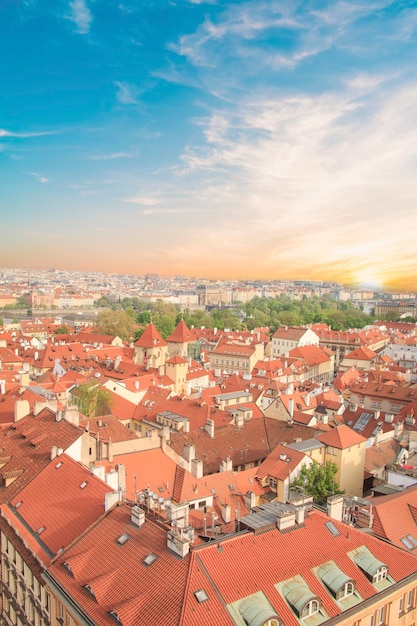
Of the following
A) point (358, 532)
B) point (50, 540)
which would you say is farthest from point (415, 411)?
point (50, 540)

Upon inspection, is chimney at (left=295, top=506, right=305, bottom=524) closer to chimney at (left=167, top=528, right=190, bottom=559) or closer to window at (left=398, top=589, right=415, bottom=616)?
window at (left=398, top=589, right=415, bottom=616)

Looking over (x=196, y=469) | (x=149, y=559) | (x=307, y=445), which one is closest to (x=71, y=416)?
(x=196, y=469)

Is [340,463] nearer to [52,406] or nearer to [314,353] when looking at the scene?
[52,406]

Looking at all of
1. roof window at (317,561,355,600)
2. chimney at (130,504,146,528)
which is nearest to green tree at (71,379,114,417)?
A: chimney at (130,504,146,528)

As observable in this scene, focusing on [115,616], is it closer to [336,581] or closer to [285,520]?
[285,520]

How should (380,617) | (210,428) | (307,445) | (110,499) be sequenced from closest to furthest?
(380,617) < (110,499) < (307,445) < (210,428)
